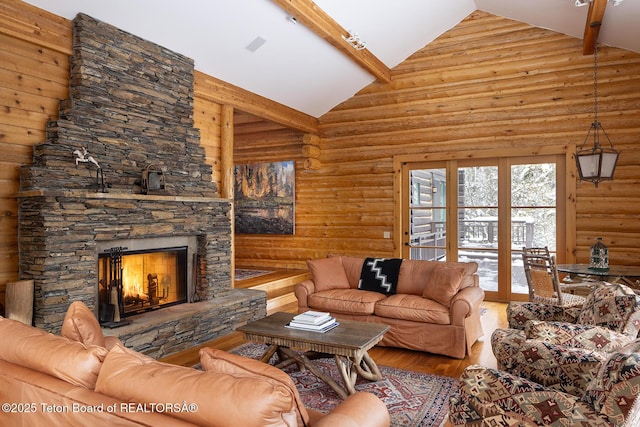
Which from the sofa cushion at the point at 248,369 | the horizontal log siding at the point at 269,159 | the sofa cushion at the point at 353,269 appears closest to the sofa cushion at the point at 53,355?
the sofa cushion at the point at 248,369

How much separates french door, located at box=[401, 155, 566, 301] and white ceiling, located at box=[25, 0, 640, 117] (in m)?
1.85

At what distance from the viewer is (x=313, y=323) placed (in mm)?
3414

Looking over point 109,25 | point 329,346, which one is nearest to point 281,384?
point 329,346

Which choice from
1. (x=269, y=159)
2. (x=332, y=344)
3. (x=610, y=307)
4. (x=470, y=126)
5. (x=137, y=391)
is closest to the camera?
(x=137, y=391)

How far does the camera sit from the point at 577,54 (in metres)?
6.09

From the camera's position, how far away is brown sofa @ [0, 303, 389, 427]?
134cm

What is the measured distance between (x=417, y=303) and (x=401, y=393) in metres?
1.19

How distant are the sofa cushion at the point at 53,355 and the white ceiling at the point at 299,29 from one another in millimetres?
3163

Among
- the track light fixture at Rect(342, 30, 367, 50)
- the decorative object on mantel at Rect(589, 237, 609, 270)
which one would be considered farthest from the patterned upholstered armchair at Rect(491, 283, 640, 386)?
the track light fixture at Rect(342, 30, 367, 50)

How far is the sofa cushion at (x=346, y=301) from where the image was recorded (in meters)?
4.56

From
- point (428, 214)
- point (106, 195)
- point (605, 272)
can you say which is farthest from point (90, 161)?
point (428, 214)

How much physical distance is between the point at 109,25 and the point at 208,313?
310 centimetres

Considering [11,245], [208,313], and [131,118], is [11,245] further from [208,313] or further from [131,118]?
[208,313]

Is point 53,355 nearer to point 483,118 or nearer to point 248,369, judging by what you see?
point 248,369
